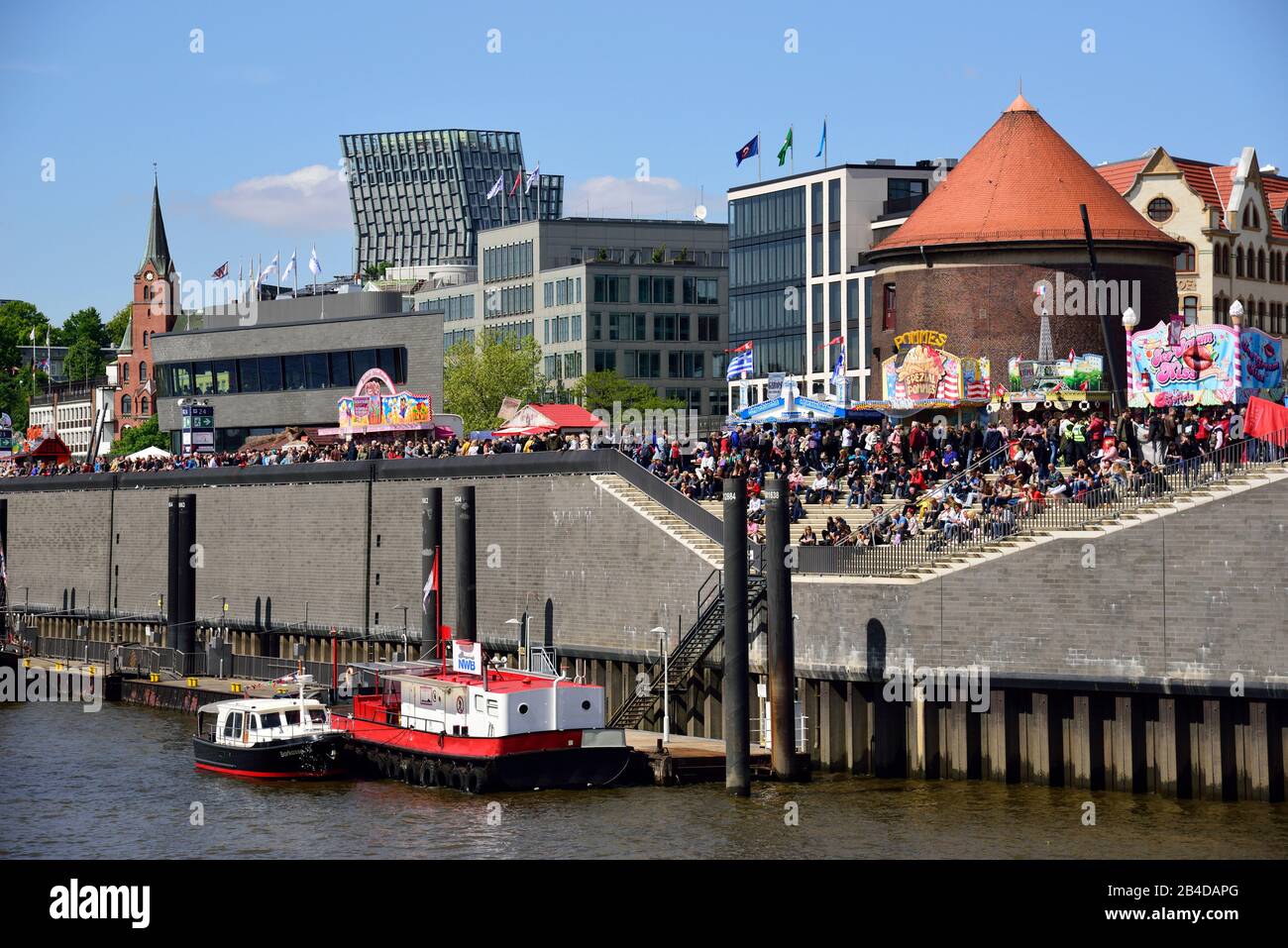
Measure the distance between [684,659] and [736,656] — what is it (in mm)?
7581

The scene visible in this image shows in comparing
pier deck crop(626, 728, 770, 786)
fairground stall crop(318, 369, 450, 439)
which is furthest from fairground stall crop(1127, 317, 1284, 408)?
fairground stall crop(318, 369, 450, 439)

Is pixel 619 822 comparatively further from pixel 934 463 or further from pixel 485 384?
pixel 485 384

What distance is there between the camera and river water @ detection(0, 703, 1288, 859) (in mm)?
39844

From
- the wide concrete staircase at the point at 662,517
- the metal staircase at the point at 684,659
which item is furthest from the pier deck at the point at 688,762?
the wide concrete staircase at the point at 662,517

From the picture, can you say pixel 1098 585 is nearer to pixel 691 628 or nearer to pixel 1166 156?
pixel 691 628

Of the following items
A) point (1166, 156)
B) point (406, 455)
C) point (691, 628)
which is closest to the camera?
point (691, 628)

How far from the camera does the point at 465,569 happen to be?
202 ft

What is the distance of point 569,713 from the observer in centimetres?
4794

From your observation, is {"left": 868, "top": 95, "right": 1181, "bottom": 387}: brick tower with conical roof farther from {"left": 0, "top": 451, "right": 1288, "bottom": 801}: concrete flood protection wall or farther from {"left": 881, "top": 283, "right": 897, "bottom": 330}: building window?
{"left": 0, "top": 451, "right": 1288, "bottom": 801}: concrete flood protection wall

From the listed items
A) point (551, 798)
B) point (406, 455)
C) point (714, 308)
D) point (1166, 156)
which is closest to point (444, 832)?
point (551, 798)

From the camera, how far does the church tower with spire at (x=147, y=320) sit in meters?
182

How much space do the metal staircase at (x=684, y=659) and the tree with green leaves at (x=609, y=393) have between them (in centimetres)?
8546
